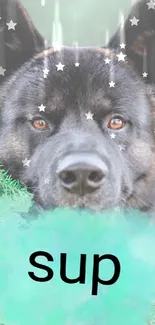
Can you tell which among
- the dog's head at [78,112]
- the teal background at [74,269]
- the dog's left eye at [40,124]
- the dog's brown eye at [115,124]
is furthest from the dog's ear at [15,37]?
the teal background at [74,269]

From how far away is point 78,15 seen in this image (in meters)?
3.41

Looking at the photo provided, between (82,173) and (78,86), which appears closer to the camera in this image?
(82,173)

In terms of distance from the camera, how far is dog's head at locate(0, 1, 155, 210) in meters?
3.33

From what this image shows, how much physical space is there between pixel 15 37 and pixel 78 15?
13.0 inches

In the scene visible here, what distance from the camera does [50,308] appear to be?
136 inches

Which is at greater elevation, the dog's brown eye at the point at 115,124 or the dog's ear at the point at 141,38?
the dog's ear at the point at 141,38

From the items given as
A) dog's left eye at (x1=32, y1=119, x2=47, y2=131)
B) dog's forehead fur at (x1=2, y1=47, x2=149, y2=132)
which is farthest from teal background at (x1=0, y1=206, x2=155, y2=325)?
dog's forehead fur at (x1=2, y1=47, x2=149, y2=132)

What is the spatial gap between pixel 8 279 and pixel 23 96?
929mm

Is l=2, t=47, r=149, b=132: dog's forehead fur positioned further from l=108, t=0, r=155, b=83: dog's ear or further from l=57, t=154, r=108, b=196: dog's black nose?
l=57, t=154, r=108, b=196: dog's black nose

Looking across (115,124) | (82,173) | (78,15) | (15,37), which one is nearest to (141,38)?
(78,15)

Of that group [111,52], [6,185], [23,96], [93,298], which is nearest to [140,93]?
[111,52]

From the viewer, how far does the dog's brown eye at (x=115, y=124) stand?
3.40m

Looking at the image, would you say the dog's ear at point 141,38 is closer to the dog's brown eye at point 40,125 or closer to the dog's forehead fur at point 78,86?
the dog's forehead fur at point 78,86

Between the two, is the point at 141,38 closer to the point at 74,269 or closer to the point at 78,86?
the point at 78,86
